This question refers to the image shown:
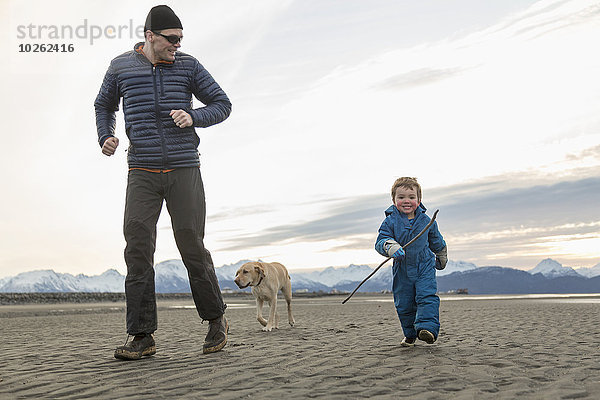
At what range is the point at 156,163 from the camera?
19.4ft

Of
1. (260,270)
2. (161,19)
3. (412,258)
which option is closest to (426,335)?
(412,258)

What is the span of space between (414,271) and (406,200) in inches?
30.5

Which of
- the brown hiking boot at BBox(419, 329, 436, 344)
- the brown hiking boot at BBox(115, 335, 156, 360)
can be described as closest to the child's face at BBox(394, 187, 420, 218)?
the brown hiking boot at BBox(419, 329, 436, 344)

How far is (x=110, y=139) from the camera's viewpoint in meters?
5.95

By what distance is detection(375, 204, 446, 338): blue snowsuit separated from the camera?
634 centimetres

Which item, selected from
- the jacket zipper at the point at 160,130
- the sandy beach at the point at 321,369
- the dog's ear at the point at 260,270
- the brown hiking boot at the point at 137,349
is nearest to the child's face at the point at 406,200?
the sandy beach at the point at 321,369

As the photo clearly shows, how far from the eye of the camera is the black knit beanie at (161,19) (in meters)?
5.76

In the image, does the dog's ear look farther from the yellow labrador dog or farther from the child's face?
the child's face

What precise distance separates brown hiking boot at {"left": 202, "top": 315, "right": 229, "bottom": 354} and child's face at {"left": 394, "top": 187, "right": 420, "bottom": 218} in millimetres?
2290

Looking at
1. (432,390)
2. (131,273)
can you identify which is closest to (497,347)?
(432,390)

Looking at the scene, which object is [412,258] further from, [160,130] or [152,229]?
[160,130]

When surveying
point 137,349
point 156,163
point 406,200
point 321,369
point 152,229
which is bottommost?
point 321,369

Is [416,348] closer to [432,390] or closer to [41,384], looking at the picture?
[432,390]

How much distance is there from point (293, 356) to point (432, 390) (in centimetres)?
201
